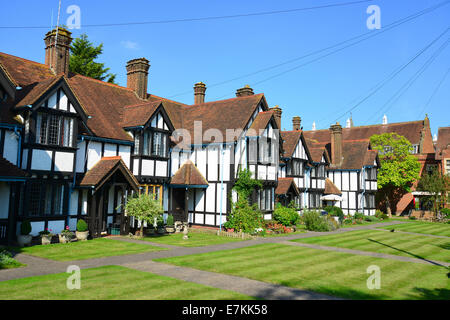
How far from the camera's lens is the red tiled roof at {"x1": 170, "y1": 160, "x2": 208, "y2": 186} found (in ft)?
88.3

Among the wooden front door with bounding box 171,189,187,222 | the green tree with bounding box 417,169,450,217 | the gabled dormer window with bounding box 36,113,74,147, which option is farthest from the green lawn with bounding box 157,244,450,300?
the green tree with bounding box 417,169,450,217

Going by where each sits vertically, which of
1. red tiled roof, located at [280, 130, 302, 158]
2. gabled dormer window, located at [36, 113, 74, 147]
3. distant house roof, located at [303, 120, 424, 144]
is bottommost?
gabled dormer window, located at [36, 113, 74, 147]

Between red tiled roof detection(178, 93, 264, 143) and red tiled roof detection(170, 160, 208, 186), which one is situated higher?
red tiled roof detection(178, 93, 264, 143)

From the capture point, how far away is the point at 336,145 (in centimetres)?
4594

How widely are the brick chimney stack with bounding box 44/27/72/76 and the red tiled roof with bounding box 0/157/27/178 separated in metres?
9.40

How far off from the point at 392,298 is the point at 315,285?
2331 mm

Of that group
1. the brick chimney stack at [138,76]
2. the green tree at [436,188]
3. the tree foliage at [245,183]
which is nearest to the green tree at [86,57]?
the brick chimney stack at [138,76]

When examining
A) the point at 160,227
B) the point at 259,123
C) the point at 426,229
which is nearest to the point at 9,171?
the point at 160,227

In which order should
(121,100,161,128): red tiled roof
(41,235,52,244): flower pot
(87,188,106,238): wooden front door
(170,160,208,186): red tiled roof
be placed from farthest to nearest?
1. (170,160,208,186): red tiled roof
2. (121,100,161,128): red tiled roof
3. (87,188,106,238): wooden front door
4. (41,235,52,244): flower pot

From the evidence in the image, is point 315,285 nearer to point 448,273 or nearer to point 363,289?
point 363,289

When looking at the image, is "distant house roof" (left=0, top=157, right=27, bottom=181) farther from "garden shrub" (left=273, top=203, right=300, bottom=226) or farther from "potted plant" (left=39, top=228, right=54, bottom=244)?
"garden shrub" (left=273, top=203, right=300, bottom=226)

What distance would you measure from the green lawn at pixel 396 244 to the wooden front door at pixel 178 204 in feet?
32.2

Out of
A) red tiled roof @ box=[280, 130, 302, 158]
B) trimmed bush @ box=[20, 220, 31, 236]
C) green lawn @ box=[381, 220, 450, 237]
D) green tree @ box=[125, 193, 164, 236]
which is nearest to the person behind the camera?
trimmed bush @ box=[20, 220, 31, 236]
